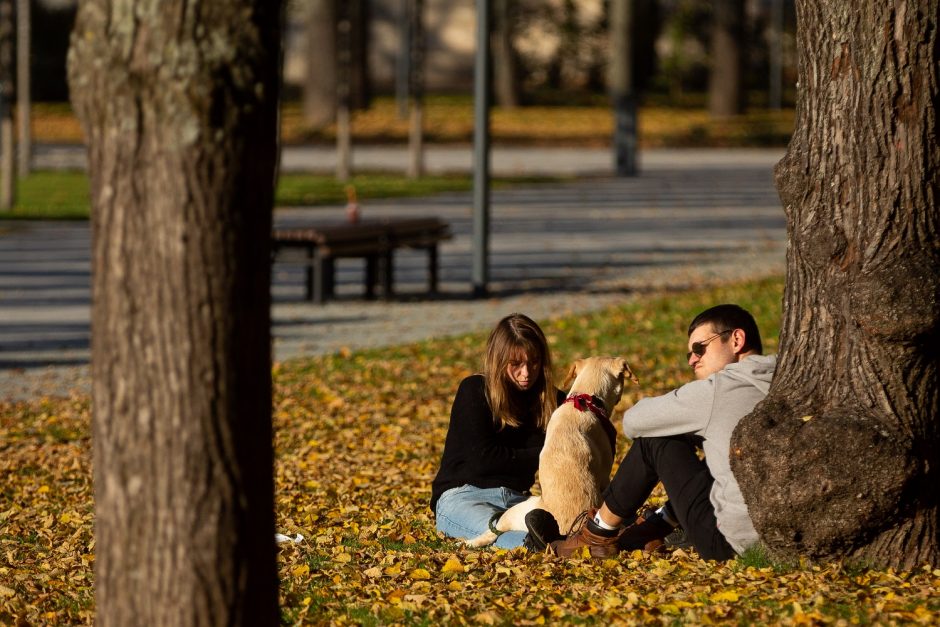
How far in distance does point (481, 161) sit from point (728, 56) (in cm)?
3223

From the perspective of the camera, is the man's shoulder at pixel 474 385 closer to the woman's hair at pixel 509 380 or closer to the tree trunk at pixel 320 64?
the woman's hair at pixel 509 380

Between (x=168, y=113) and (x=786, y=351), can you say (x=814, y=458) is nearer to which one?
(x=786, y=351)

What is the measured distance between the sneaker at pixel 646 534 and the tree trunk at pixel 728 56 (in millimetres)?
41107

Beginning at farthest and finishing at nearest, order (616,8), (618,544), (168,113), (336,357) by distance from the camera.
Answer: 1. (616,8)
2. (336,357)
3. (618,544)
4. (168,113)

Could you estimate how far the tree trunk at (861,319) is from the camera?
4.98 m

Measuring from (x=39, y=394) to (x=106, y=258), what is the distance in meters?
7.15

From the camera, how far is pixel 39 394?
34.4 feet

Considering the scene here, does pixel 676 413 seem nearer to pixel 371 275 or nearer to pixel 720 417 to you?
pixel 720 417

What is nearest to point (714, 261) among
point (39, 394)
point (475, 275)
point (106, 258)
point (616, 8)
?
point (475, 275)

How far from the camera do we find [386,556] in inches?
229

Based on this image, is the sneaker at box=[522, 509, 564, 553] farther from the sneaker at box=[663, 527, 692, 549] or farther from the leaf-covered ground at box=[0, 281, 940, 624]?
the sneaker at box=[663, 527, 692, 549]

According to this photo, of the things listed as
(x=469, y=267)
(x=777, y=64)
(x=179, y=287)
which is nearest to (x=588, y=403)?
(x=179, y=287)

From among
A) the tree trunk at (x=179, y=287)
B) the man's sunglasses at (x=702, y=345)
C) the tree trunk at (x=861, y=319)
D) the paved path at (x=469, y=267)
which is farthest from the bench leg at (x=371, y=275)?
the tree trunk at (x=179, y=287)

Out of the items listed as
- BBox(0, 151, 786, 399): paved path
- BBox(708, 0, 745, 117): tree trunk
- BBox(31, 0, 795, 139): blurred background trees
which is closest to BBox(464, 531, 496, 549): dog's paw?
BBox(0, 151, 786, 399): paved path
